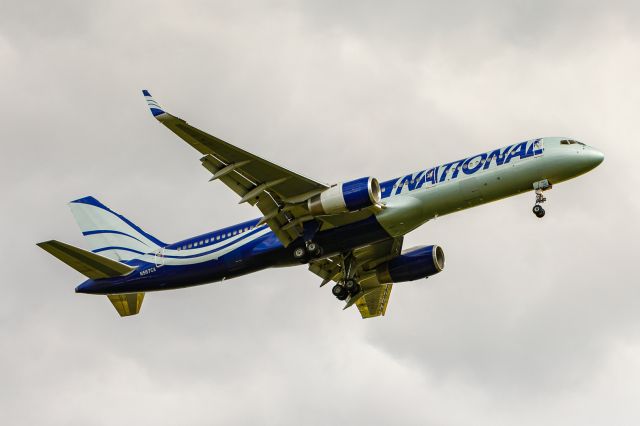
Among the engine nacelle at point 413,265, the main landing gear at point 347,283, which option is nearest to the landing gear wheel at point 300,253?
the main landing gear at point 347,283

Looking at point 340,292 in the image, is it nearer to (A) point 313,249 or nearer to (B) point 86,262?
(A) point 313,249

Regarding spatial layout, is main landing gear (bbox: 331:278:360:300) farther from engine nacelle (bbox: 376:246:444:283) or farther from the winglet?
the winglet

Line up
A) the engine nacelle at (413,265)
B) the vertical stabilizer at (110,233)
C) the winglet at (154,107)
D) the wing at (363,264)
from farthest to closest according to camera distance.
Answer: the vertical stabilizer at (110,233) < the engine nacelle at (413,265) < the wing at (363,264) < the winglet at (154,107)

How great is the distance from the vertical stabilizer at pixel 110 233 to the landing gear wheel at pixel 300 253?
9333 mm

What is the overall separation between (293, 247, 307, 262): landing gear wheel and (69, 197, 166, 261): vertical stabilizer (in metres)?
9.33

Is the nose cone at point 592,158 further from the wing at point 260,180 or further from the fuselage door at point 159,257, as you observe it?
the fuselage door at point 159,257

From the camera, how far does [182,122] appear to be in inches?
1759

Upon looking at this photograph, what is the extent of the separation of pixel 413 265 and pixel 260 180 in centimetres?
1195

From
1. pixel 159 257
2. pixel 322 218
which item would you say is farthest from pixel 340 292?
pixel 159 257

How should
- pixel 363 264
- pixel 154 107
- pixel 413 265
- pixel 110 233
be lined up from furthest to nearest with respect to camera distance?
pixel 110 233 < pixel 363 264 < pixel 413 265 < pixel 154 107

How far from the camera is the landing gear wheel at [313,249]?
50250 millimetres

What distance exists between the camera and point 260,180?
48875mm

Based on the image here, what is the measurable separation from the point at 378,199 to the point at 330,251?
4.30 meters

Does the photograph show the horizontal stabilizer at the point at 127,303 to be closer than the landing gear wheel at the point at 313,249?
No
